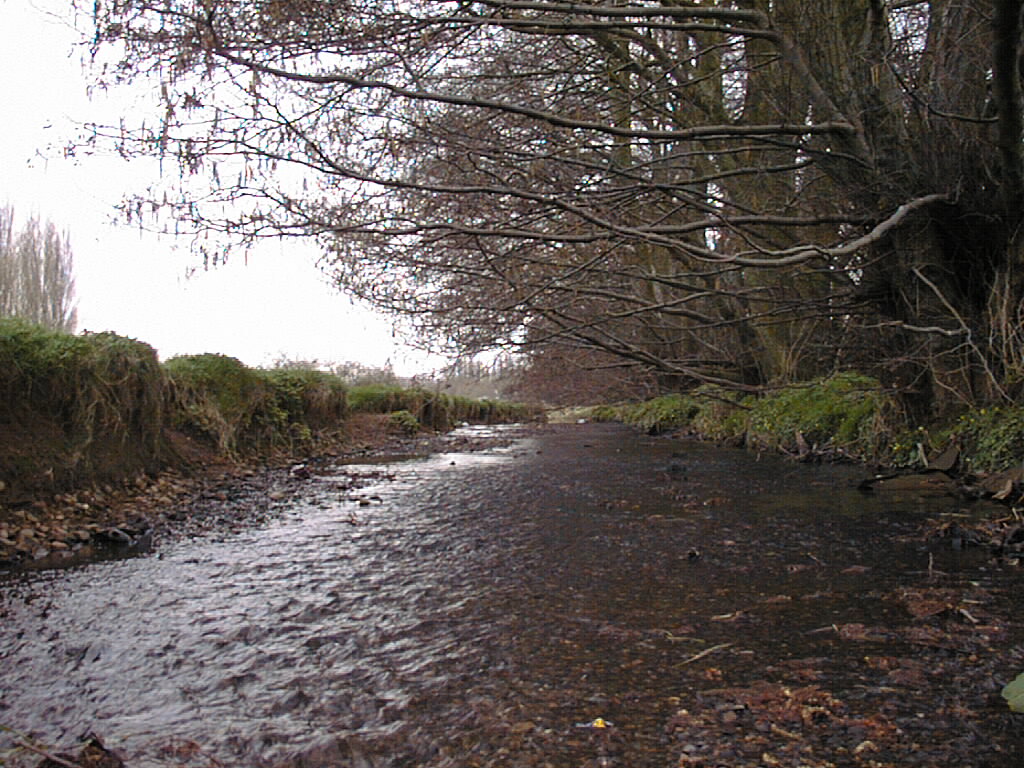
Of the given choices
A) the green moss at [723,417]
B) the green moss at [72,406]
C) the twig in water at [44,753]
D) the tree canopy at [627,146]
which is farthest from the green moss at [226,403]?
the green moss at [723,417]

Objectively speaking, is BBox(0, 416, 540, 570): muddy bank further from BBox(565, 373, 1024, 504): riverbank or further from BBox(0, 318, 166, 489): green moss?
BBox(565, 373, 1024, 504): riverbank

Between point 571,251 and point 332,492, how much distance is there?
3.07 meters

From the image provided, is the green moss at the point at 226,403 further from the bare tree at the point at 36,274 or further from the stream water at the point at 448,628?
the bare tree at the point at 36,274

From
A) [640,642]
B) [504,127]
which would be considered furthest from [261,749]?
[504,127]

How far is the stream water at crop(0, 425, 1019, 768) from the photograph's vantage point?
1.31m

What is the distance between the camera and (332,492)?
4.69 m

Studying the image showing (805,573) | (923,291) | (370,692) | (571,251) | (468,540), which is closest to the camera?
(370,692)

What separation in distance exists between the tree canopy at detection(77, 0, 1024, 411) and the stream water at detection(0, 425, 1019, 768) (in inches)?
57.0

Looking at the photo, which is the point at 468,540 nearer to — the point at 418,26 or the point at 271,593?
the point at 271,593

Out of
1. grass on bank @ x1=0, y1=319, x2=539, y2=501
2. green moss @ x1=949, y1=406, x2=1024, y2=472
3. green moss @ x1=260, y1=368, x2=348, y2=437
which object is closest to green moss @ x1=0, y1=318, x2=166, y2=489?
grass on bank @ x1=0, y1=319, x2=539, y2=501

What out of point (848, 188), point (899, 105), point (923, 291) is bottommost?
point (923, 291)

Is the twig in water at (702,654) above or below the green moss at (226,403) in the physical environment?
below

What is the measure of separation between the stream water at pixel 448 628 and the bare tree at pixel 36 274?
2357cm

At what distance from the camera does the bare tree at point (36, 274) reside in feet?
72.5
